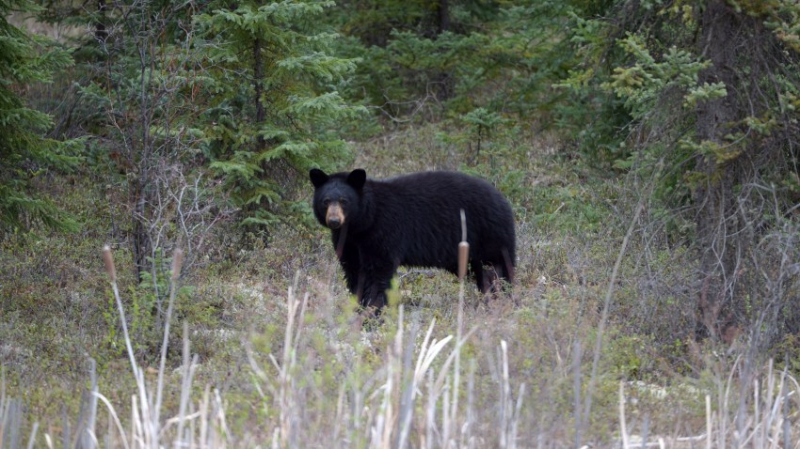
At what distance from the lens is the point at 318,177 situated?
8.91 meters

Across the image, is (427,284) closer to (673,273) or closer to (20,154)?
(673,273)

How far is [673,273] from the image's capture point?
24.2 feet

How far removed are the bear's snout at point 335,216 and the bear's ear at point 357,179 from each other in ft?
1.08

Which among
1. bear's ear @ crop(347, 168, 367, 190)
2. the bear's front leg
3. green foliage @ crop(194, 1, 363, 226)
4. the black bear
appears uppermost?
green foliage @ crop(194, 1, 363, 226)

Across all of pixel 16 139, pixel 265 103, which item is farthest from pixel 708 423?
pixel 265 103

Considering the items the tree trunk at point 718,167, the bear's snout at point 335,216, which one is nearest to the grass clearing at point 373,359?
the tree trunk at point 718,167

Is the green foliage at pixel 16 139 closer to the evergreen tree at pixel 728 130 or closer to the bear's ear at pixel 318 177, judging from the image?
the bear's ear at pixel 318 177

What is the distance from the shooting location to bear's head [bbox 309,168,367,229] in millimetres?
8531

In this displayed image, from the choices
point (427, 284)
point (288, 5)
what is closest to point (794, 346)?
point (427, 284)

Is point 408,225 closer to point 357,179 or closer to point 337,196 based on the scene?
point 357,179

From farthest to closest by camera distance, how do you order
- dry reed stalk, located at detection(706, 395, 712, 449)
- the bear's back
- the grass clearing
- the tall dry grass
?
the bear's back → dry reed stalk, located at detection(706, 395, 712, 449) → the grass clearing → the tall dry grass

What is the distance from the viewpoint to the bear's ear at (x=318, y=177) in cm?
882

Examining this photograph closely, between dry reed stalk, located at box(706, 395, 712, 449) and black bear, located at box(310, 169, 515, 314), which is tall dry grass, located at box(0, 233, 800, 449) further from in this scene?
black bear, located at box(310, 169, 515, 314)

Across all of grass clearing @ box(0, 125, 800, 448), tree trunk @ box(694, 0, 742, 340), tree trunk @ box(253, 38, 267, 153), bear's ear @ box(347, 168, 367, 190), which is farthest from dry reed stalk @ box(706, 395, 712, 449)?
tree trunk @ box(253, 38, 267, 153)
